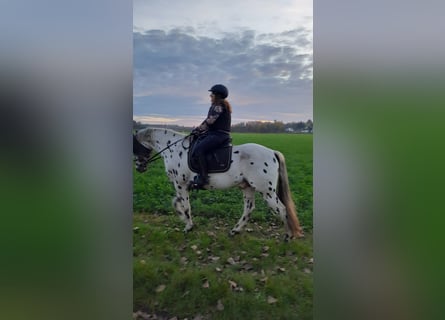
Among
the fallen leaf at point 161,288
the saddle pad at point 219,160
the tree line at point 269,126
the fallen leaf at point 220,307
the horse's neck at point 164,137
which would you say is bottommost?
the fallen leaf at point 220,307

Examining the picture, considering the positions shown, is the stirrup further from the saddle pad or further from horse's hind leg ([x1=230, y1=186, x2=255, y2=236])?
horse's hind leg ([x1=230, y1=186, x2=255, y2=236])

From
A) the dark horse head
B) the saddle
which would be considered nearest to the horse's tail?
the saddle

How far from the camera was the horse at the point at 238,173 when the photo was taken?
8.22 feet

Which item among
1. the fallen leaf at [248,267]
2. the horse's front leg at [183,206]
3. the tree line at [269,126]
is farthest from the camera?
the horse's front leg at [183,206]

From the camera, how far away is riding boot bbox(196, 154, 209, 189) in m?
2.57

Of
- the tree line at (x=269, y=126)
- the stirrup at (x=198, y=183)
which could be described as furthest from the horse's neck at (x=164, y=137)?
the stirrup at (x=198, y=183)

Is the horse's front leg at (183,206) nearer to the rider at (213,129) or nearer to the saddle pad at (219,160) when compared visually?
the rider at (213,129)

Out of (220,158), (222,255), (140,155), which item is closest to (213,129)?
(220,158)

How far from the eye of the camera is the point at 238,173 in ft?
8.39
